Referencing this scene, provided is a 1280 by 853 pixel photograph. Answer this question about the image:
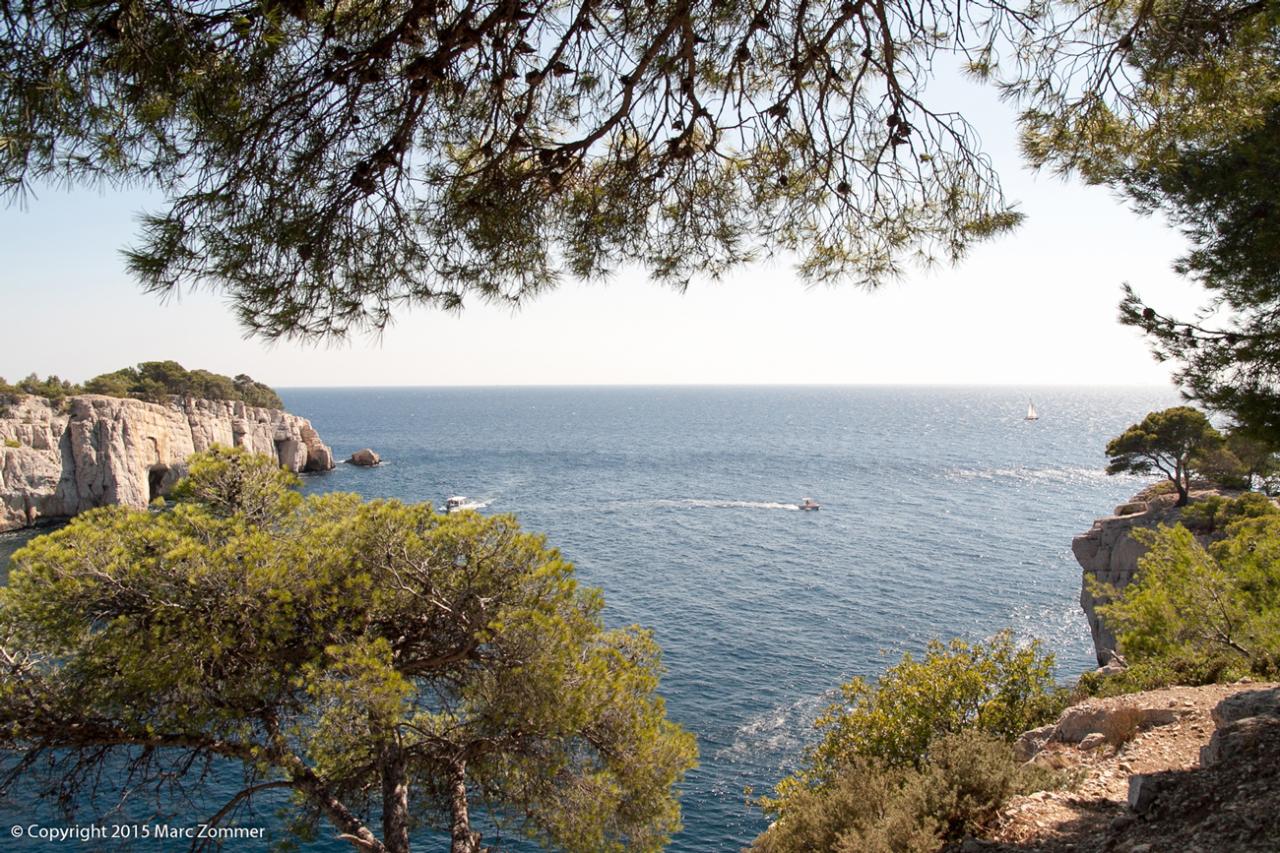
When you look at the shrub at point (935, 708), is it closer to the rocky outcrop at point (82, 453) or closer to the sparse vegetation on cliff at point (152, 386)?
the rocky outcrop at point (82, 453)

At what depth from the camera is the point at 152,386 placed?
57.8 meters

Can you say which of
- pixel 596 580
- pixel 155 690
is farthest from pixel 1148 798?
pixel 596 580

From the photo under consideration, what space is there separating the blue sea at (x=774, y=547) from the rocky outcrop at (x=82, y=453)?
6.55 metres

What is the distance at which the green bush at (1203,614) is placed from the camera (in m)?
11.0

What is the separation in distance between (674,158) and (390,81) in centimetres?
205

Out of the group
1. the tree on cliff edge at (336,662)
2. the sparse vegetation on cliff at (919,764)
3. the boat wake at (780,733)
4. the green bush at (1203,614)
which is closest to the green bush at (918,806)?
the sparse vegetation on cliff at (919,764)

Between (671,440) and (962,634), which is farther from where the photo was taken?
(671,440)

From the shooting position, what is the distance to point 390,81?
4.84 meters

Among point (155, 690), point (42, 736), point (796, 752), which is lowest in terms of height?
point (796, 752)

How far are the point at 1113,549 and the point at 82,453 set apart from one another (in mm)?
50683

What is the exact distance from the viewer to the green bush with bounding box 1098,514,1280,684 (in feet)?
36.0

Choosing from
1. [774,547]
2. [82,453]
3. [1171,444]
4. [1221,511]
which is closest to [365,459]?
[82,453]

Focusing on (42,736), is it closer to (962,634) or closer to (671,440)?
(962,634)

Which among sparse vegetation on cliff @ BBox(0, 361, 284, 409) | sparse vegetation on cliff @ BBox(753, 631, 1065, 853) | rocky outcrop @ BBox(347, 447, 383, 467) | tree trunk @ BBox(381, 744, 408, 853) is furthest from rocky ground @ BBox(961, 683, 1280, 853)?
rocky outcrop @ BBox(347, 447, 383, 467)
